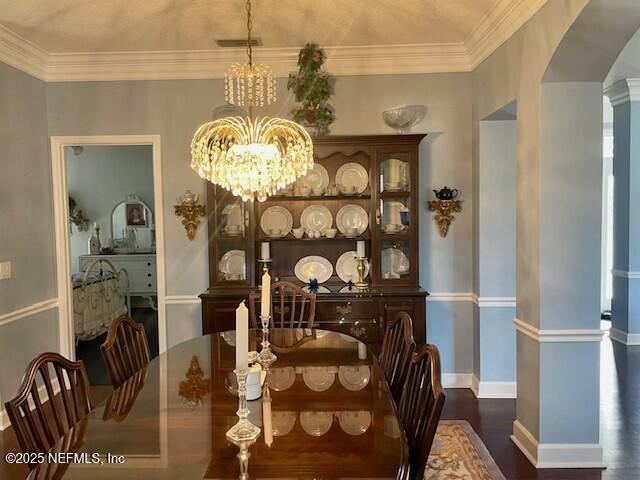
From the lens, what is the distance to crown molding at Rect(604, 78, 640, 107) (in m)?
5.03

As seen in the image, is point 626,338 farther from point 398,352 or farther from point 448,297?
point 398,352

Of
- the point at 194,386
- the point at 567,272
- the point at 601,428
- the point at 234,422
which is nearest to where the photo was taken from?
the point at 234,422

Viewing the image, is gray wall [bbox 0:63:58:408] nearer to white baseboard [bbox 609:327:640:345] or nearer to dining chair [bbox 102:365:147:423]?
dining chair [bbox 102:365:147:423]

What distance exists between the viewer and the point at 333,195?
393cm

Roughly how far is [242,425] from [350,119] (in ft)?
10.1

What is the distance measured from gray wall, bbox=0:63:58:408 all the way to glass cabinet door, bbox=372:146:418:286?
9.25 ft

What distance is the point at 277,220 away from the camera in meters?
4.09

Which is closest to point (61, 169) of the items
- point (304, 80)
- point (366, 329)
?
point (304, 80)

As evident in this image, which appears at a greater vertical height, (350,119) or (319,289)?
(350,119)

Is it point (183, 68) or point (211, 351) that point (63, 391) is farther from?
point (183, 68)

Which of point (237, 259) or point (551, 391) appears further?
point (237, 259)

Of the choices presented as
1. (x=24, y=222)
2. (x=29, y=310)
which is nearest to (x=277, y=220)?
(x=24, y=222)

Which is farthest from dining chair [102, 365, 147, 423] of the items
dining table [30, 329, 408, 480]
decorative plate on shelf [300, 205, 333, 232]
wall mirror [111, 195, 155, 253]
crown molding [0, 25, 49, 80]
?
wall mirror [111, 195, 155, 253]

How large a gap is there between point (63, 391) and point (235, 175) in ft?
4.07
